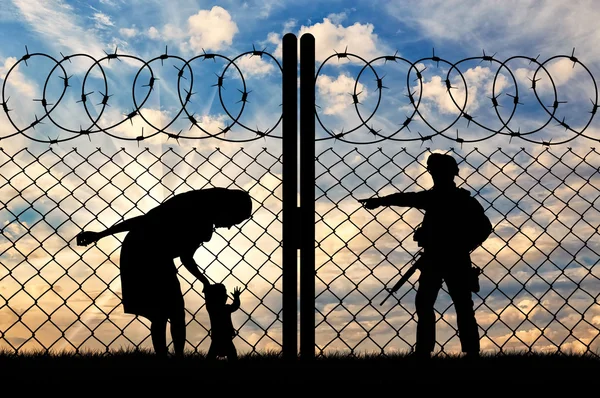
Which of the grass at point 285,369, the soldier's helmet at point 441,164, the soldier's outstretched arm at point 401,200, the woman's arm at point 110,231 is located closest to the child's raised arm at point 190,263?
the woman's arm at point 110,231

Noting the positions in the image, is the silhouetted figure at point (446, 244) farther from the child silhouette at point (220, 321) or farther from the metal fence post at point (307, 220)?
the child silhouette at point (220, 321)

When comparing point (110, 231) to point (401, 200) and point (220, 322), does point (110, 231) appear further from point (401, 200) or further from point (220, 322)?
point (401, 200)

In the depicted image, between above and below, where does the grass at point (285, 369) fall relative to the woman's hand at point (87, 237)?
below

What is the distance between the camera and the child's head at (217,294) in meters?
4.29

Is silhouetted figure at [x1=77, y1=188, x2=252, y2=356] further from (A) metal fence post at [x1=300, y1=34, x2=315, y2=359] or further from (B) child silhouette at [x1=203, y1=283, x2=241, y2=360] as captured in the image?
(A) metal fence post at [x1=300, y1=34, x2=315, y2=359]

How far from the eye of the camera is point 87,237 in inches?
187

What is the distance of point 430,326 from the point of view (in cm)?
491

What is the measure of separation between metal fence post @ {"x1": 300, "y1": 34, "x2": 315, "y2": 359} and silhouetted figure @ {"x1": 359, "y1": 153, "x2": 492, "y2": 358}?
0.81m

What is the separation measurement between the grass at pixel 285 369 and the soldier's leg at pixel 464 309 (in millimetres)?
345

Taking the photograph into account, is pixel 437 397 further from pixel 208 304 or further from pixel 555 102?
pixel 555 102

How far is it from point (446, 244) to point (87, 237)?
249cm

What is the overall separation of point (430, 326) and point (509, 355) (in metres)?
0.59

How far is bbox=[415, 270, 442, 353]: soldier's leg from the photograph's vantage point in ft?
16.0

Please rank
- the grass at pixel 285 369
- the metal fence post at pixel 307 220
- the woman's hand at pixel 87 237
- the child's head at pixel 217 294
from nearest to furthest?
the grass at pixel 285 369
the metal fence post at pixel 307 220
the child's head at pixel 217 294
the woman's hand at pixel 87 237
